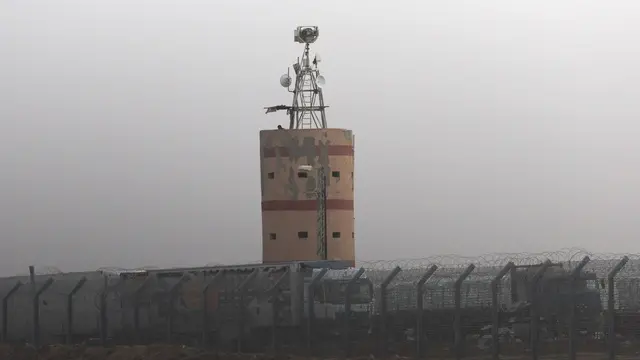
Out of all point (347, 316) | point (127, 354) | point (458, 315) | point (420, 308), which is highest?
point (420, 308)

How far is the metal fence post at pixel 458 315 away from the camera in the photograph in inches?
1103

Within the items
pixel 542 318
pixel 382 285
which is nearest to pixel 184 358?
pixel 382 285

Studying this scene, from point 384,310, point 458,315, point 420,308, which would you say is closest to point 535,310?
point 458,315

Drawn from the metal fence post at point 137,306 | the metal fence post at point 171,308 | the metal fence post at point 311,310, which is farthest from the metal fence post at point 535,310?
the metal fence post at point 137,306

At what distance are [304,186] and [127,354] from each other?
21.5 m

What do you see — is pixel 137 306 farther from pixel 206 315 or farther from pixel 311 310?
pixel 311 310

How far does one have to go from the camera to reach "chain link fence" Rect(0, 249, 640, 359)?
27797mm

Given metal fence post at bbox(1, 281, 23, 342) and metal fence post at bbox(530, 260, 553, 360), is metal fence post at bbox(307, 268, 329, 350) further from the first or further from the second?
metal fence post at bbox(1, 281, 23, 342)

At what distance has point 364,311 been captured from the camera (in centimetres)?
3191

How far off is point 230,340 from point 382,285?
223 inches

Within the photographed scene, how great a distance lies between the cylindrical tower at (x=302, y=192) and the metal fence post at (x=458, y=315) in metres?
24.5

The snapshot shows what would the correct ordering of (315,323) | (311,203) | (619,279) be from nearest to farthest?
(619,279)
(315,323)
(311,203)

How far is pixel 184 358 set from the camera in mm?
31250

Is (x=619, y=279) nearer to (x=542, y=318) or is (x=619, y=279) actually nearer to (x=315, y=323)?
(x=542, y=318)
